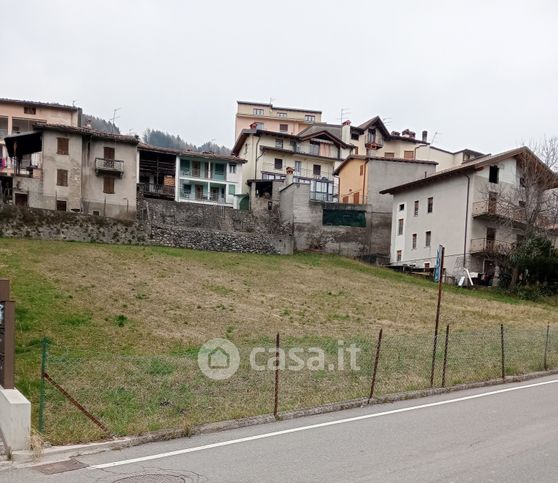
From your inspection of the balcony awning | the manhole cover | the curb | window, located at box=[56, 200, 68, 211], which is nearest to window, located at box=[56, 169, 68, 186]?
window, located at box=[56, 200, 68, 211]

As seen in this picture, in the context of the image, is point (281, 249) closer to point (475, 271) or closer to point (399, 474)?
point (475, 271)

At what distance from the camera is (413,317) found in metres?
24.3

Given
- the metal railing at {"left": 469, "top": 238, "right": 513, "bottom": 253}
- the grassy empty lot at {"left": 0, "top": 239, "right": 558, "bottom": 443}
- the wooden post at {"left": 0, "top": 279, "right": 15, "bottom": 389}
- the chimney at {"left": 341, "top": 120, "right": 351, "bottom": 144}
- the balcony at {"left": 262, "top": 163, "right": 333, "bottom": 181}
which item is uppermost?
the chimney at {"left": 341, "top": 120, "right": 351, "bottom": 144}

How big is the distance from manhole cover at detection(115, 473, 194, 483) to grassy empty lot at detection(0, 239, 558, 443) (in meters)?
1.76

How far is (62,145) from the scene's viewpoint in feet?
142

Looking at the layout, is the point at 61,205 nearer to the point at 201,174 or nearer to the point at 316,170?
the point at 201,174

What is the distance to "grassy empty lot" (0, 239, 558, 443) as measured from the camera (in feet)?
34.2

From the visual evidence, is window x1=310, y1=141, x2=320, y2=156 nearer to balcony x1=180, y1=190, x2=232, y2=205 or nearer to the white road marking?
balcony x1=180, y1=190, x2=232, y2=205

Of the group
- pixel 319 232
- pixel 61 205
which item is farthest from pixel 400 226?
pixel 61 205

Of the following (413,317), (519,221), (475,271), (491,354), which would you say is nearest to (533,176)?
(519,221)

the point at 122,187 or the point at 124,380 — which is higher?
the point at 122,187

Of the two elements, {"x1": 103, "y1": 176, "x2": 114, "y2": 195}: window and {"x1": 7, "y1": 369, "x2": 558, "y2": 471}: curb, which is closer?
{"x1": 7, "y1": 369, "x2": 558, "y2": 471}: curb

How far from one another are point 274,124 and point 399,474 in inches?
3037

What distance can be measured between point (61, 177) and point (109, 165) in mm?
3908
